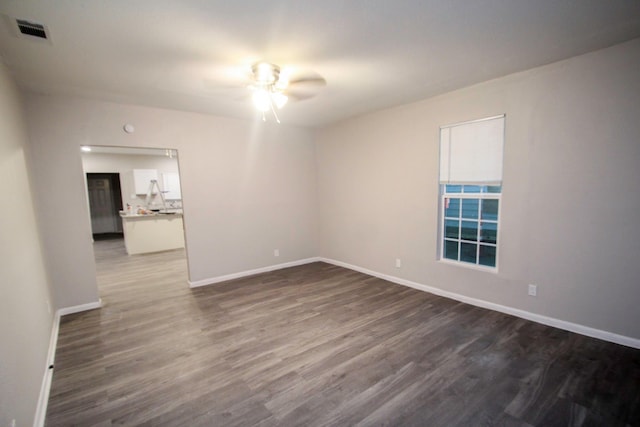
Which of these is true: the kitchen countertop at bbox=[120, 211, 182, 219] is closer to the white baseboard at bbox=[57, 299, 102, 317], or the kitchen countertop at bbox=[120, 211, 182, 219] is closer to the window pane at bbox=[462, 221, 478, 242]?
the white baseboard at bbox=[57, 299, 102, 317]

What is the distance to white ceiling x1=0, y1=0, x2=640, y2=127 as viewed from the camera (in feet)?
5.78

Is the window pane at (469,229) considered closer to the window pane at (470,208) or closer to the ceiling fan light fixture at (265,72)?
the window pane at (470,208)

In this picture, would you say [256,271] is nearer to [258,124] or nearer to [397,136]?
[258,124]

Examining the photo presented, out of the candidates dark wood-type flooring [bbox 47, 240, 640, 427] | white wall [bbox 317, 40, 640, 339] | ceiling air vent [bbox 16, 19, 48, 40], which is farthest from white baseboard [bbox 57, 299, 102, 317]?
white wall [bbox 317, 40, 640, 339]

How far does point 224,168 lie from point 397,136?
271cm

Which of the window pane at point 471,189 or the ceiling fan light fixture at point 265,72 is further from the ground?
the ceiling fan light fixture at point 265,72

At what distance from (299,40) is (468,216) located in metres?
2.75

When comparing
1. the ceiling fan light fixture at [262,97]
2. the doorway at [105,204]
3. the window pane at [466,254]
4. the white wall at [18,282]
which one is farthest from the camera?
the doorway at [105,204]

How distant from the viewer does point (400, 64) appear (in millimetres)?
2611

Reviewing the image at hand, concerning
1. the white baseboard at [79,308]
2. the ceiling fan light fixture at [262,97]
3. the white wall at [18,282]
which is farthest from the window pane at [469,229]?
the white baseboard at [79,308]

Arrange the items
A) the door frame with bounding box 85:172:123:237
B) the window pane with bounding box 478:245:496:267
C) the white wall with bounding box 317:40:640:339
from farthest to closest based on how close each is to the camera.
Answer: the door frame with bounding box 85:172:123:237 < the window pane with bounding box 478:245:496:267 < the white wall with bounding box 317:40:640:339

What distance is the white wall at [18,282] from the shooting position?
1526mm

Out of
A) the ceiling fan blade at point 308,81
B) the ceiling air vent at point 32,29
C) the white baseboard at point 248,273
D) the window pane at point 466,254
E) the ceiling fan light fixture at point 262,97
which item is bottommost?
the white baseboard at point 248,273

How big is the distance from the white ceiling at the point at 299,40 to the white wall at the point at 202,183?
0.45 meters
